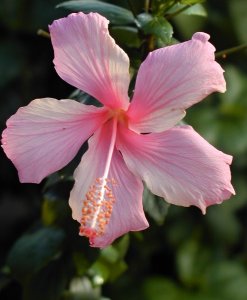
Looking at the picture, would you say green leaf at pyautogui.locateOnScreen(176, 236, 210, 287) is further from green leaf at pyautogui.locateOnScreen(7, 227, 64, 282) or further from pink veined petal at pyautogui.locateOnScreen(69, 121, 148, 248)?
pink veined petal at pyautogui.locateOnScreen(69, 121, 148, 248)

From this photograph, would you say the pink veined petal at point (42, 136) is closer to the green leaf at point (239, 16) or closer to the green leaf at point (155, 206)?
the green leaf at point (155, 206)

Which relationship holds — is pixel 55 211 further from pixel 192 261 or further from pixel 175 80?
pixel 192 261

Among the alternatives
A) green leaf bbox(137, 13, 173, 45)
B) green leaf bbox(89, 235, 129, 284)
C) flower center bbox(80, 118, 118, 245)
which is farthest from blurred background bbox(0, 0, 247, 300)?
flower center bbox(80, 118, 118, 245)

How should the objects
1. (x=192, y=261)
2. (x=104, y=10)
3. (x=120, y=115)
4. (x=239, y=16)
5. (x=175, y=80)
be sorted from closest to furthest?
(x=175, y=80) < (x=120, y=115) < (x=104, y=10) < (x=192, y=261) < (x=239, y=16)

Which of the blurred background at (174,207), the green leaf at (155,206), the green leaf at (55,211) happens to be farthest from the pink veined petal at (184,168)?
the blurred background at (174,207)

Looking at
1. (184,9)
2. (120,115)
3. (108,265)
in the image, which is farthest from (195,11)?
(108,265)

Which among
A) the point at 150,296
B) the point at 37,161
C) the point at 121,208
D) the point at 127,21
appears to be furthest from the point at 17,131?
the point at 150,296
